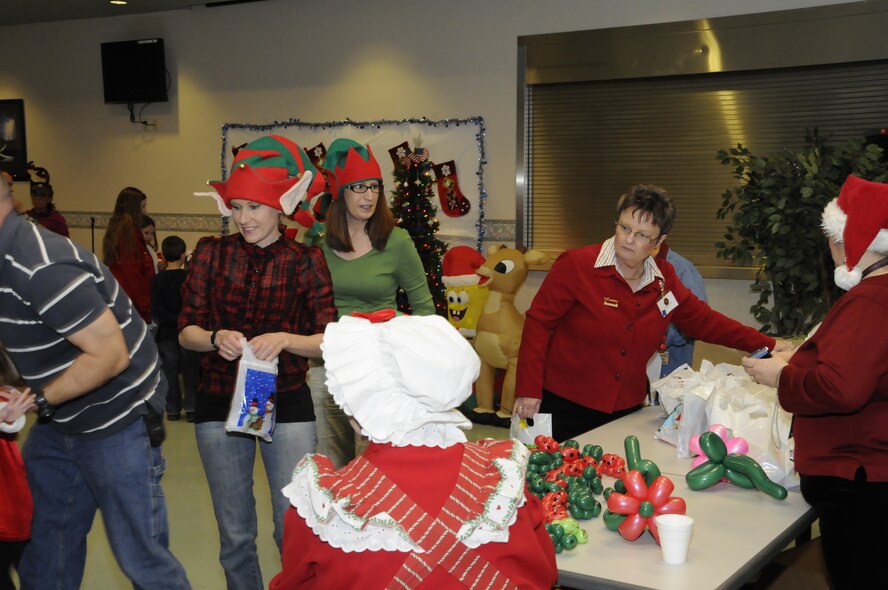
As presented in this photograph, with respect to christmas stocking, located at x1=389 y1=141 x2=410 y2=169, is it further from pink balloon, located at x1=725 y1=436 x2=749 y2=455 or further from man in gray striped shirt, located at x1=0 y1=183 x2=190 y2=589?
man in gray striped shirt, located at x1=0 y1=183 x2=190 y2=589

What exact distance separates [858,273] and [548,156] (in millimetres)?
4981

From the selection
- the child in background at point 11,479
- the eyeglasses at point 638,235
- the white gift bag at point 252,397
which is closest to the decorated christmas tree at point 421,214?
the eyeglasses at point 638,235

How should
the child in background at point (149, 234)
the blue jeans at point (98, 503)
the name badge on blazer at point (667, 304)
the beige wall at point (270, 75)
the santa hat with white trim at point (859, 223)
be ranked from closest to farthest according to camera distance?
the santa hat with white trim at point (859, 223)
the blue jeans at point (98, 503)
the name badge on blazer at point (667, 304)
the child in background at point (149, 234)
the beige wall at point (270, 75)

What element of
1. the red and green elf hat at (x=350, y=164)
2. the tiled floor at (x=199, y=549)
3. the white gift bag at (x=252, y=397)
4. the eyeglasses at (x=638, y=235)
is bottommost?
the tiled floor at (x=199, y=549)

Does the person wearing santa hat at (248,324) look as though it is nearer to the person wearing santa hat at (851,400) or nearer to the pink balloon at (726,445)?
the pink balloon at (726,445)

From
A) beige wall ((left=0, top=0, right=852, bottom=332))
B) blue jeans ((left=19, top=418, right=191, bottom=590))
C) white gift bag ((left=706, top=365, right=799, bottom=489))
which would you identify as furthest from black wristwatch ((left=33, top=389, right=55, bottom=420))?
beige wall ((left=0, top=0, right=852, bottom=332))

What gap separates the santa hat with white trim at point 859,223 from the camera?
226 centimetres

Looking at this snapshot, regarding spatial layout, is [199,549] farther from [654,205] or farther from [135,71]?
[135,71]

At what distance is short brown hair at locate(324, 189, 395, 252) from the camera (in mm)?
3477

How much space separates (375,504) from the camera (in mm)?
1540

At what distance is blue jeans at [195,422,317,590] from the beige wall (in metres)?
4.62

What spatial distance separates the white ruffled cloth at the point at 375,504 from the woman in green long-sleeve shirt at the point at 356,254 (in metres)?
1.77

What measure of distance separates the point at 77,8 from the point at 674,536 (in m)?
8.58

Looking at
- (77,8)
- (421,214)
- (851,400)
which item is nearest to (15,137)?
(77,8)
